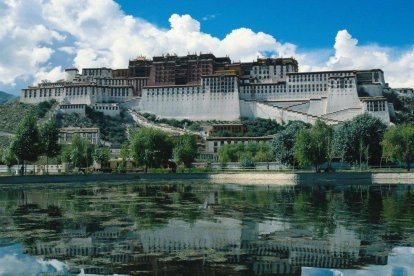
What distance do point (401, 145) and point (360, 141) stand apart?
8.12 meters

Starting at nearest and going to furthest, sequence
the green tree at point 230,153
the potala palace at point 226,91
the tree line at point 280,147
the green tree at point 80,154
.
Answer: the tree line at point 280,147 < the green tree at point 80,154 < the green tree at point 230,153 < the potala palace at point 226,91

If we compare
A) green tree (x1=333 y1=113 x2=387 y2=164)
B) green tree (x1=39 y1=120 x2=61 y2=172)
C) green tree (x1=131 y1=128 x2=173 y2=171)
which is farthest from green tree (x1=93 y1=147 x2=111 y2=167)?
green tree (x1=333 y1=113 x2=387 y2=164)

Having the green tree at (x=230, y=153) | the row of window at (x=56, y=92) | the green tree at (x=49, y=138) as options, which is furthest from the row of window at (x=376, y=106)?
the green tree at (x=49, y=138)

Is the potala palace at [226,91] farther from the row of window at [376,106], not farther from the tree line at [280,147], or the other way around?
the tree line at [280,147]

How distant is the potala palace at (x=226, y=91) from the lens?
10656cm

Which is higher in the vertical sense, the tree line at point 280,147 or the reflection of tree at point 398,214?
the tree line at point 280,147

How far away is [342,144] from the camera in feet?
214

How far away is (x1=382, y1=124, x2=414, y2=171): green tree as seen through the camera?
178 ft

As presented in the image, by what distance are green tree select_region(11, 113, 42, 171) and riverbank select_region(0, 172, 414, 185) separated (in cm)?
444

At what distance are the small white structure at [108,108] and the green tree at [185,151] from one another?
47.4 metres

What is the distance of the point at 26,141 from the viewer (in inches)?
2063

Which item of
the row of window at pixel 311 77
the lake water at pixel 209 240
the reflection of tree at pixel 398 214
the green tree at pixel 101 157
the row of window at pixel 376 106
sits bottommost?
the lake water at pixel 209 240

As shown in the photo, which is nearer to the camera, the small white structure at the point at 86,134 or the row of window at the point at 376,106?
the row of window at the point at 376,106

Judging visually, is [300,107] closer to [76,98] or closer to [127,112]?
[127,112]
